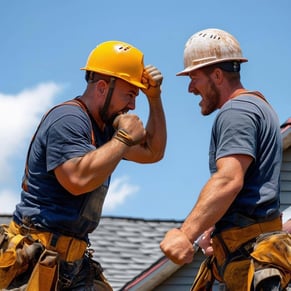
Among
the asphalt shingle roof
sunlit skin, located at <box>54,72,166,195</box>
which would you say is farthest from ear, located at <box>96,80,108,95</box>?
the asphalt shingle roof

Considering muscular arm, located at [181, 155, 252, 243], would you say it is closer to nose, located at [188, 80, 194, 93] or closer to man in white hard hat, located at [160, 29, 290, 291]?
man in white hard hat, located at [160, 29, 290, 291]

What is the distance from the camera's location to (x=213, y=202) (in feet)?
23.9

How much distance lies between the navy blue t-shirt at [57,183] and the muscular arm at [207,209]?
0.90m

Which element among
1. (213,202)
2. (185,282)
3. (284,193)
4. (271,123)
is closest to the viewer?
(213,202)

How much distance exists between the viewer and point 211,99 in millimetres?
8062

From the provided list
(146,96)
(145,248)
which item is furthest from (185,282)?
(146,96)

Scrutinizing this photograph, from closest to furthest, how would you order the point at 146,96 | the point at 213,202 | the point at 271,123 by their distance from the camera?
1. the point at 213,202
2. the point at 271,123
3. the point at 146,96

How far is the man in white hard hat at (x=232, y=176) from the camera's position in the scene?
7.31m

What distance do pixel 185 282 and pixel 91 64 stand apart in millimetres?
9176

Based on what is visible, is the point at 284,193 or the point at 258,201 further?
the point at 284,193

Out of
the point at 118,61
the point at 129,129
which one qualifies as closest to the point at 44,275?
the point at 129,129

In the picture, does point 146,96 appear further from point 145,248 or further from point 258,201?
point 145,248

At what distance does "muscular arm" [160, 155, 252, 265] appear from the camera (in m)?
7.16

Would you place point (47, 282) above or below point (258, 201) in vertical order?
below
